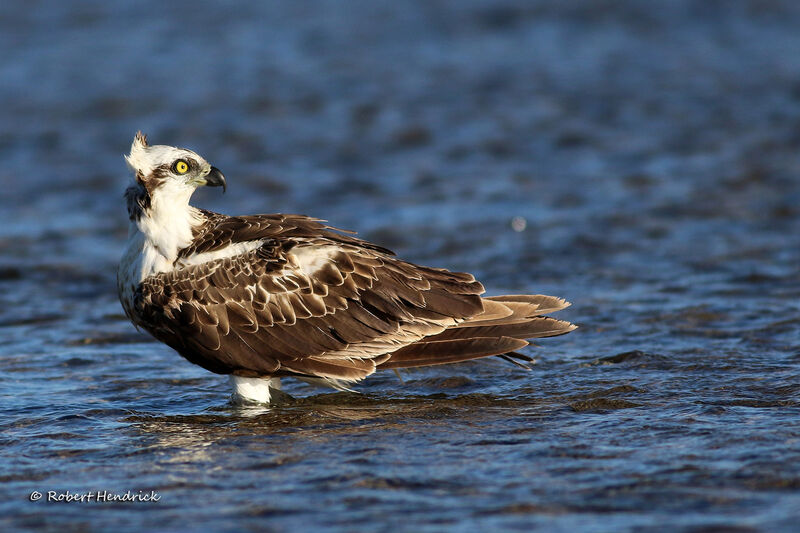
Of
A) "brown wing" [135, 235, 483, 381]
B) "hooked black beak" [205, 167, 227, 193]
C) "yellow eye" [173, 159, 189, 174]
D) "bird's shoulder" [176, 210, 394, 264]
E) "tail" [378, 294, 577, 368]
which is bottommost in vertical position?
"tail" [378, 294, 577, 368]

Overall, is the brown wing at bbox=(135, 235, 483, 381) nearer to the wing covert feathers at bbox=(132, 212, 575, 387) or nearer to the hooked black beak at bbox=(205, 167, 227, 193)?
the wing covert feathers at bbox=(132, 212, 575, 387)

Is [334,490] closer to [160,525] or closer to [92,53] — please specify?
[160,525]

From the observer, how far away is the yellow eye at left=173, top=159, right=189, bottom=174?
8070 millimetres

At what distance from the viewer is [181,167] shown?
8078mm

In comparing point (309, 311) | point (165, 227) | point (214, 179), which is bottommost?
point (309, 311)

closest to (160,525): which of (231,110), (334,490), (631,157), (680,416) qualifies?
(334,490)

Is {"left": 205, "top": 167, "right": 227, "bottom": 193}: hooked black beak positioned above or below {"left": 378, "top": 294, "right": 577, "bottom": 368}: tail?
above

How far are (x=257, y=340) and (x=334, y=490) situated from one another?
6.41 ft

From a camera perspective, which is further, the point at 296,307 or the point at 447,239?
the point at 447,239

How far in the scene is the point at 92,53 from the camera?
20953 mm

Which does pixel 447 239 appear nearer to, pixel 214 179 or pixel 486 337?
pixel 486 337

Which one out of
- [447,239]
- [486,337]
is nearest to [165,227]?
[486,337]

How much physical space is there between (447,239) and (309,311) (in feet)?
15.5

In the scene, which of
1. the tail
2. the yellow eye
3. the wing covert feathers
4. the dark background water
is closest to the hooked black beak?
the yellow eye
